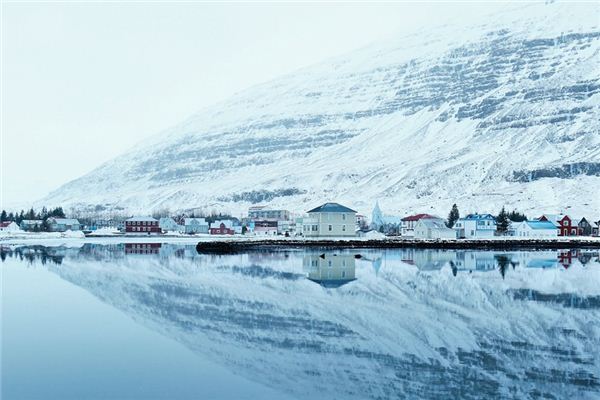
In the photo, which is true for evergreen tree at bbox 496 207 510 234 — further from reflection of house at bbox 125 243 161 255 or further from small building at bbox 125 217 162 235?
small building at bbox 125 217 162 235

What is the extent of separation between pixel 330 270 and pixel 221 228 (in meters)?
98.4

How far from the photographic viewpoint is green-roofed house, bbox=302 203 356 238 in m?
95.4

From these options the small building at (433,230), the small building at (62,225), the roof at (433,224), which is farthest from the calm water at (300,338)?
the small building at (62,225)

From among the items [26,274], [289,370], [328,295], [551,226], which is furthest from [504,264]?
[551,226]

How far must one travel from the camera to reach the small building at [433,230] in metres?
101

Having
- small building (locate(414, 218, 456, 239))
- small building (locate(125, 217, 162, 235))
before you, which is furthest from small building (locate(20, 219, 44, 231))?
small building (locate(414, 218, 456, 239))

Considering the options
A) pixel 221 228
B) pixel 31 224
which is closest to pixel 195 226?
pixel 221 228

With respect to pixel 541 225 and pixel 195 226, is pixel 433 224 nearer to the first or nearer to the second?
pixel 541 225

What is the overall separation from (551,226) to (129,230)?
78187 mm

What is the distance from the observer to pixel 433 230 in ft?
331

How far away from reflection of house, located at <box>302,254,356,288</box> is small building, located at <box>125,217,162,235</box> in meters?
86.8

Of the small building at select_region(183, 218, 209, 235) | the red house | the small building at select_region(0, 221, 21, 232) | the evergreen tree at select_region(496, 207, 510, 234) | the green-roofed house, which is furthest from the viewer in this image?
the small building at select_region(183, 218, 209, 235)

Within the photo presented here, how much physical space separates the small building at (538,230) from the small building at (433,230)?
43.9 ft

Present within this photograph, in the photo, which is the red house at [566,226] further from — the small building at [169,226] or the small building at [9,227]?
the small building at [9,227]
